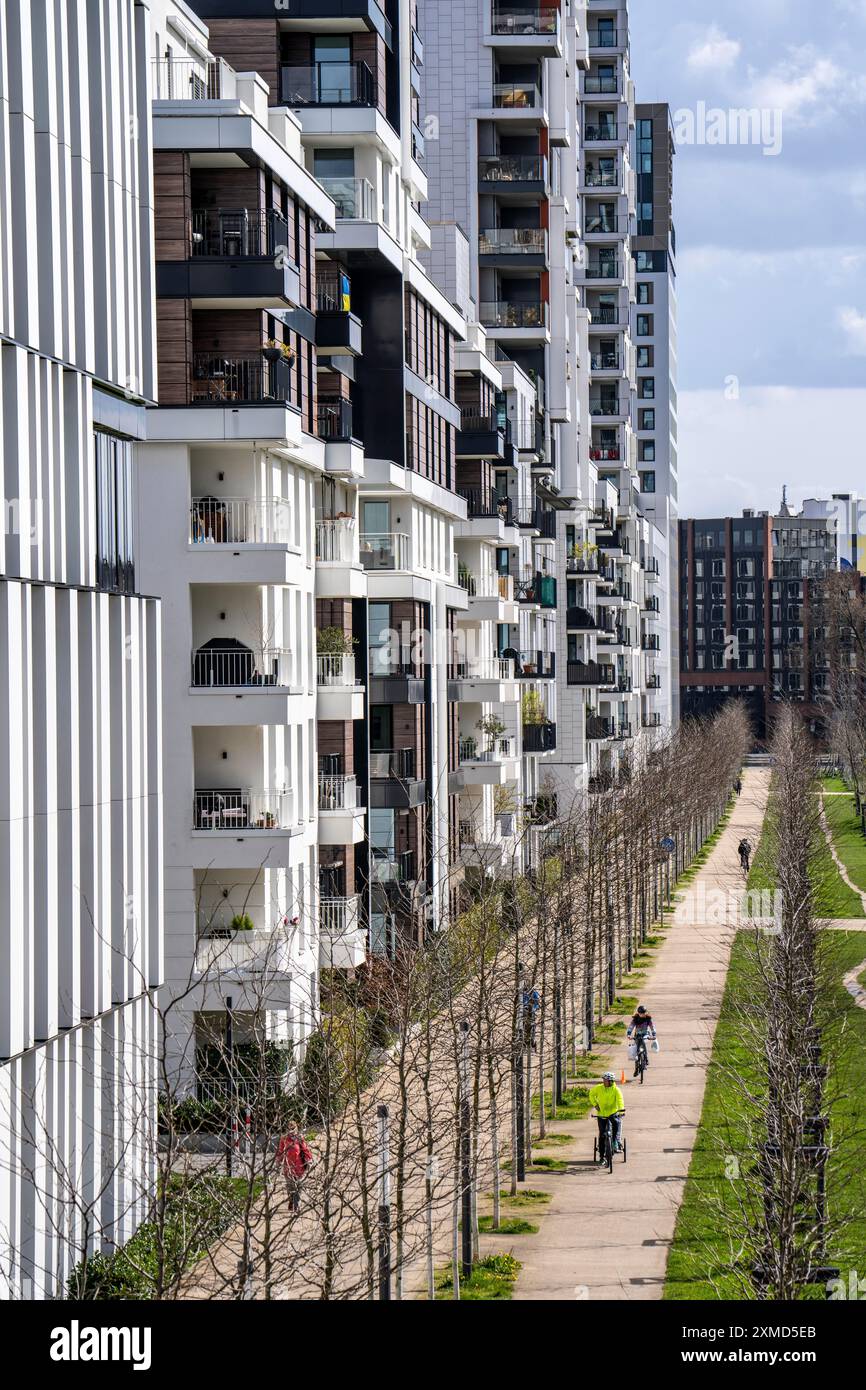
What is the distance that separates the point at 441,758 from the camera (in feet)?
188

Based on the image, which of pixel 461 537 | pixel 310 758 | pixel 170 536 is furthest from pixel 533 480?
pixel 170 536

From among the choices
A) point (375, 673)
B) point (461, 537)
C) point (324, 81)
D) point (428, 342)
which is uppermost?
point (324, 81)

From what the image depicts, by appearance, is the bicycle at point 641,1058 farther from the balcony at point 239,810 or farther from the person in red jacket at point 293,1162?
the person in red jacket at point 293,1162

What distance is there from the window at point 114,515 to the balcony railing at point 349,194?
1883cm

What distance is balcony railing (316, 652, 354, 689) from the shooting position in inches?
1713

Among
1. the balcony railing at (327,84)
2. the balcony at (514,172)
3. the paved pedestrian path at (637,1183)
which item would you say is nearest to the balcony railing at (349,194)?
the balcony railing at (327,84)

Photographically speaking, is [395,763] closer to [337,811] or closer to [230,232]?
[337,811]

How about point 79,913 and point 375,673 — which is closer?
point 79,913

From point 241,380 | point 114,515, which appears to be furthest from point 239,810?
point 114,515

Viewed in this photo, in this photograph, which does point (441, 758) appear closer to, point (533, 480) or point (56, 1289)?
point (533, 480)

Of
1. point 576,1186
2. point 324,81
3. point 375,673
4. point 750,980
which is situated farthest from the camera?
point 375,673

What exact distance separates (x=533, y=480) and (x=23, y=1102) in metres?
60.9

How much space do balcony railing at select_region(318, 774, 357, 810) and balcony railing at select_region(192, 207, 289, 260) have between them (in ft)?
40.0

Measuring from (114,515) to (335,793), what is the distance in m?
15.7
